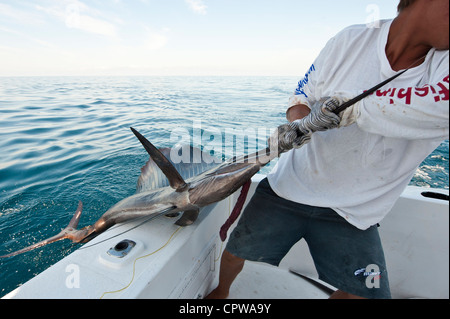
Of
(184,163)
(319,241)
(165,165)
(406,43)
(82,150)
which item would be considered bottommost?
(82,150)

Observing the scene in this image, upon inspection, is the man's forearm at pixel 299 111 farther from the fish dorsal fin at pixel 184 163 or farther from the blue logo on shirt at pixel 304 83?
the fish dorsal fin at pixel 184 163

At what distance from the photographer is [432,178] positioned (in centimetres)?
400

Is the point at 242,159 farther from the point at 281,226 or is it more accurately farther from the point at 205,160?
the point at 205,160

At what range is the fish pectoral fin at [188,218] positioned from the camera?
1530 millimetres

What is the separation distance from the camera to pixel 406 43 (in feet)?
3.57

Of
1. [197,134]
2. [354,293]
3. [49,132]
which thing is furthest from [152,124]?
[354,293]

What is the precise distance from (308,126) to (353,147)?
1.09ft

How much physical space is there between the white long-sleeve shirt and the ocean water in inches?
93.9

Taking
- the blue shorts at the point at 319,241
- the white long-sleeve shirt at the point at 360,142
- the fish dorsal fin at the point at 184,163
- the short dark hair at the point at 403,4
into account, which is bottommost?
the blue shorts at the point at 319,241

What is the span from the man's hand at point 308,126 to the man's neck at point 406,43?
1.25 feet

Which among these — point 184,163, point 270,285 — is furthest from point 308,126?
point 270,285

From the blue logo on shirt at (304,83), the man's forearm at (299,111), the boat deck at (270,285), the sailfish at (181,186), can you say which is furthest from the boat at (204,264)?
the blue logo on shirt at (304,83)

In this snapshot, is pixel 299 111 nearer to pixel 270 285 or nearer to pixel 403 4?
pixel 403 4

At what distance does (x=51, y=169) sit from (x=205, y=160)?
3.09m
